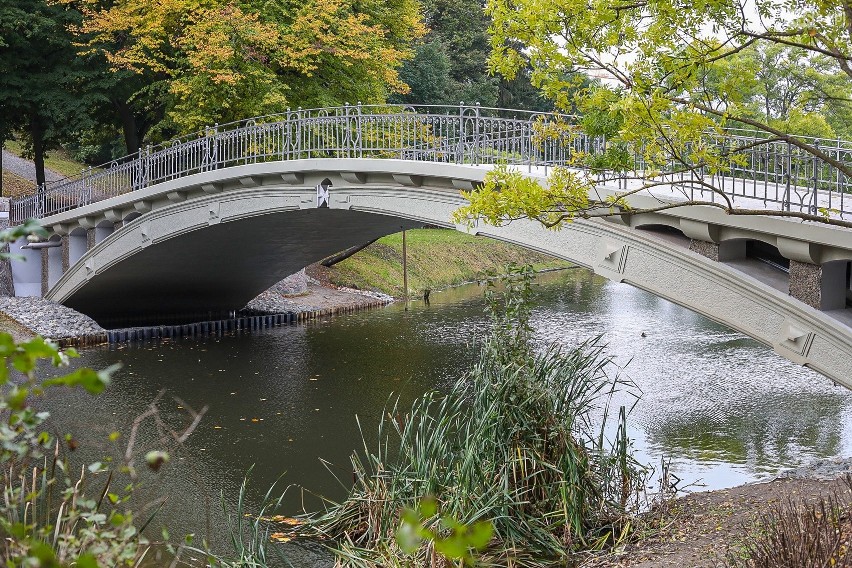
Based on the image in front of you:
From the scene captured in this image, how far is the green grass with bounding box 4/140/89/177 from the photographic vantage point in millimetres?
34125

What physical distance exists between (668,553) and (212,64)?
49.8ft

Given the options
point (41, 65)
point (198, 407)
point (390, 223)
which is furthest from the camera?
point (41, 65)

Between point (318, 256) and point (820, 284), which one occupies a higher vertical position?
point (820, 284)

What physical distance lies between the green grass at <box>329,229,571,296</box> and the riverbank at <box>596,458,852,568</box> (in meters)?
14.7

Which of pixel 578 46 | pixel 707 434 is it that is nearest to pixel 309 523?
pixel 578 46

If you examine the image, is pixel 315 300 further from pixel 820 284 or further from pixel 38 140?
pixel 820 284

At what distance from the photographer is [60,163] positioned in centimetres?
3516

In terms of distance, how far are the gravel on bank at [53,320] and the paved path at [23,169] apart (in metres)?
13.7

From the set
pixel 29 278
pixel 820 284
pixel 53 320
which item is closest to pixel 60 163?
pixel 29 278

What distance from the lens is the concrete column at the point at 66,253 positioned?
1920 centimetres

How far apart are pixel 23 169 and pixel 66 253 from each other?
1573 cm

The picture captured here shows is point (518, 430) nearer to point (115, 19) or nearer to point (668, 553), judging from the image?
point (668, 553)

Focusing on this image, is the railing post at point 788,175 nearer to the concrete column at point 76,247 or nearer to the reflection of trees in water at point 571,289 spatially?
the reflection of trees in water at point 571,289

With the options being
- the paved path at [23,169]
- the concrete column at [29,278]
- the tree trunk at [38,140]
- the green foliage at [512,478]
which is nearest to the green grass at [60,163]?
the paved path at [23,169]
